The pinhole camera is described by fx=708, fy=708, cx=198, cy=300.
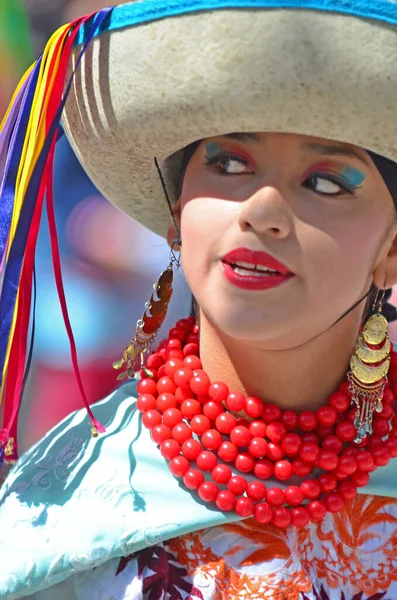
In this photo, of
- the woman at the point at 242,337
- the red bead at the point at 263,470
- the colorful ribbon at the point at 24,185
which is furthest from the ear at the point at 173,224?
the red bead at the point at 263,470

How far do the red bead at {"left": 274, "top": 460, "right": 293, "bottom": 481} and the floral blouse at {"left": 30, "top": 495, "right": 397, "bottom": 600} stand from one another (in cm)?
9

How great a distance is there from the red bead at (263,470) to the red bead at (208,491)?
8 cm

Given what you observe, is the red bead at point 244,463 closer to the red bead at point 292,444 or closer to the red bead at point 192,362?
the red bead at point 292,444

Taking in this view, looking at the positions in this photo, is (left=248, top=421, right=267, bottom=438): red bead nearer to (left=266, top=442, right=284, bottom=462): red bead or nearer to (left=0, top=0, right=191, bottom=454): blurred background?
(left=266, top=442, right=284, bottom=462): red bead

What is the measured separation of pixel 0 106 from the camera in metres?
2.21

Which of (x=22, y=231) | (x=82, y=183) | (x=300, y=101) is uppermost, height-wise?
Answer: (x=82, y=183)

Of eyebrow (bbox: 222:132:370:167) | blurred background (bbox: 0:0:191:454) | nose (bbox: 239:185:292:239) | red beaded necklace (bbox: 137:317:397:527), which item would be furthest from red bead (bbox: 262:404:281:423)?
blurred background (bbox: 0:0:191:454)

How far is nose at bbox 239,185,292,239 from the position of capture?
1.07 meters

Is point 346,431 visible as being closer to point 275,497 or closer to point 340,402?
point 340,402

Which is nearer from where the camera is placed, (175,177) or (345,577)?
(345,577)

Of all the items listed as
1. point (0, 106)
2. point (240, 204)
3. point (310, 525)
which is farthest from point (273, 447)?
point (0, 106)

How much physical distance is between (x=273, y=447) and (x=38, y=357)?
961mm

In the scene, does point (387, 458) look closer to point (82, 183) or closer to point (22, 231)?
point (22, 231)

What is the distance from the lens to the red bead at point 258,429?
1275 millimetres
